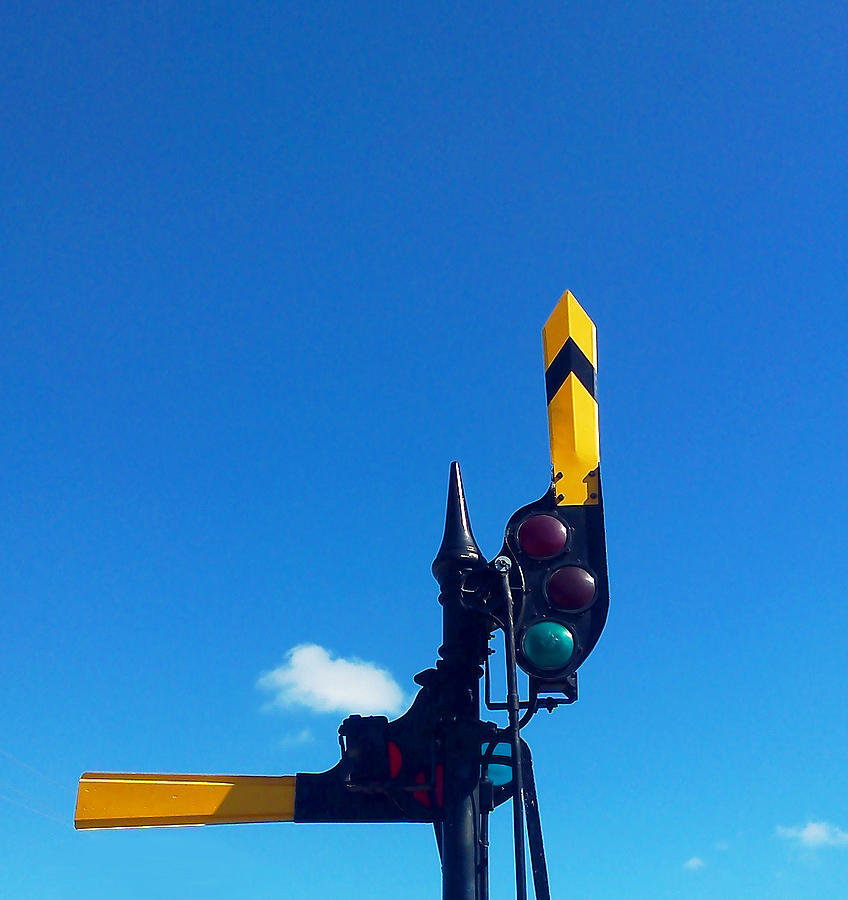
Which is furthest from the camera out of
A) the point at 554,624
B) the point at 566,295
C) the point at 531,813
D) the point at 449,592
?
the point at 566,295

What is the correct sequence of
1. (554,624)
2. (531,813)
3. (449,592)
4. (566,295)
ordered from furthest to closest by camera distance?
(566,295) < (449,592) < (554,624) < (531,813)

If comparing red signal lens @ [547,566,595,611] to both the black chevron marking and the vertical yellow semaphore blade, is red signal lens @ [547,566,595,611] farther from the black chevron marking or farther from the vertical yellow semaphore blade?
the black chevron marking

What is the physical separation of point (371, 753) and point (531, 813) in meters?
0.77

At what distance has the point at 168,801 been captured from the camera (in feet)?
12.6

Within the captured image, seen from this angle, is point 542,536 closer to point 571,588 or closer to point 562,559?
point 562,559

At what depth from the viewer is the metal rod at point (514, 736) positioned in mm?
3172

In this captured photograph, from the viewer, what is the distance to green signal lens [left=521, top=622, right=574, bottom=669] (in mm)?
3732

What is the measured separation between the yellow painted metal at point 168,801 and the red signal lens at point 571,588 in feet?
4.49

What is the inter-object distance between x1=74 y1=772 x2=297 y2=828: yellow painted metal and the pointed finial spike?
1135 millimetres

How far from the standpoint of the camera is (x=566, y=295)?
15.2ft

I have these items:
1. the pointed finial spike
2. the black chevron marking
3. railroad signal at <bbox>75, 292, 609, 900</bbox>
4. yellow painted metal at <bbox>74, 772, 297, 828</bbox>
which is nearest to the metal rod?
railroad signal at <bbox>75, 292, 609, 900</bbox>

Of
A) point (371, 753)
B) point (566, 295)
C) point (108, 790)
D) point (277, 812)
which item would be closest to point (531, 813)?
point (371, 753)

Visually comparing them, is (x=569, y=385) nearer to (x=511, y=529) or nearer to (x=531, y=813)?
(x=511, y=529)

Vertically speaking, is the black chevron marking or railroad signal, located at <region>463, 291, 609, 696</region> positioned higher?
the black chevron marking
